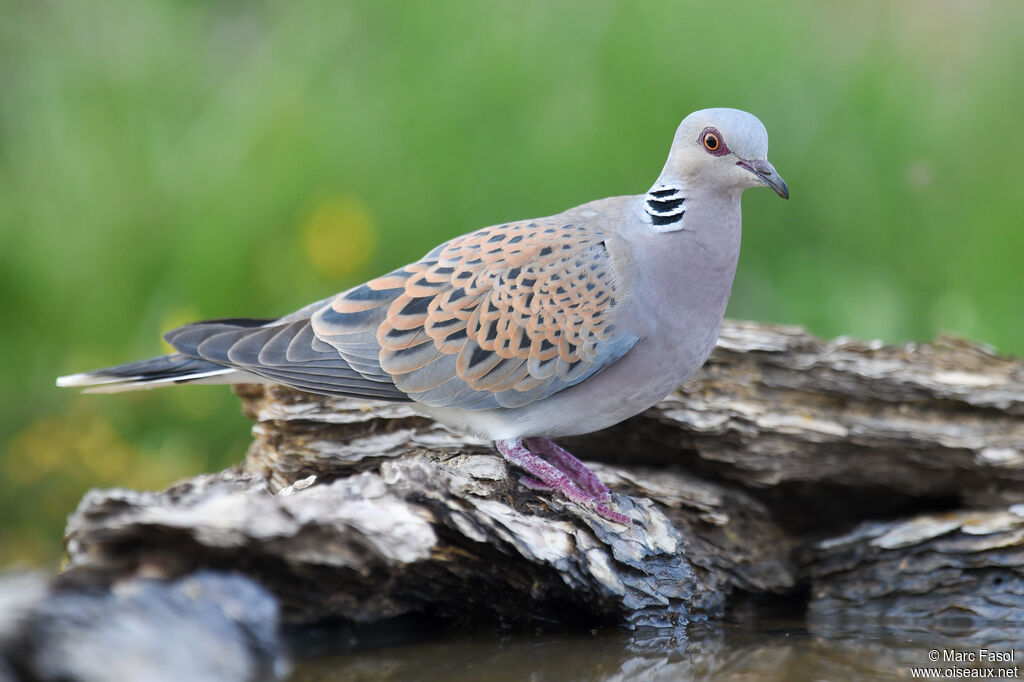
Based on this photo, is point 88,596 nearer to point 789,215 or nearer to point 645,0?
point 789,215

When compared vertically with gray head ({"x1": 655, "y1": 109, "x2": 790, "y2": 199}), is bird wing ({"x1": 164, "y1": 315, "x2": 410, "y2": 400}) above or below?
below

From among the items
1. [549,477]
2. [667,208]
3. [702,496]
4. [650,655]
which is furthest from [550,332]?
[650,655]

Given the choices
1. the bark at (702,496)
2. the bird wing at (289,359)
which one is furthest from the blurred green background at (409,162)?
the bird wing at (289,359)

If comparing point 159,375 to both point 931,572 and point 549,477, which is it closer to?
point 549,477

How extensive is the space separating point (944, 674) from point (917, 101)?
170 inches

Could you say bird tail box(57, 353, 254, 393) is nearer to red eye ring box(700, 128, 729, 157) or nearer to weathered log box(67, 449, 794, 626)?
weathered log box(67, 449, 794, 626)

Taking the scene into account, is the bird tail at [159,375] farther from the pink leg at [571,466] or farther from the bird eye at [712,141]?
the bird eye at [712,141]

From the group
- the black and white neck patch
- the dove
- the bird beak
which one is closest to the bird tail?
the dove

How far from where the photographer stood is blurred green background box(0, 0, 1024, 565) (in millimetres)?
5504

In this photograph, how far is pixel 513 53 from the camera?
6129 millimetres

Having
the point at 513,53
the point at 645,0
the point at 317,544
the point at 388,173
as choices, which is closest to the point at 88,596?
the point at 317,544

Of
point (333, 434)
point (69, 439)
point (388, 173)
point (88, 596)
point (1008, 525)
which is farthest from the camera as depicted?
point (388, 173)

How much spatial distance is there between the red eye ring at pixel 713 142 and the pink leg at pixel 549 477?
1097mm

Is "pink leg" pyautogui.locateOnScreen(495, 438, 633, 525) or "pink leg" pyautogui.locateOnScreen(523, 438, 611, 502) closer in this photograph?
"pink leg" pyautogui.locateOnScreen(495, 438, 633, 525)
